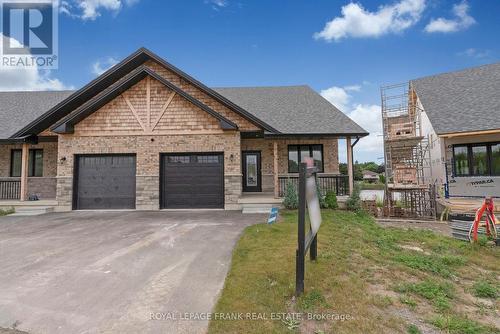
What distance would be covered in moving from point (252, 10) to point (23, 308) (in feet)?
81.0

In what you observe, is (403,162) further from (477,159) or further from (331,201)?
(331,201)

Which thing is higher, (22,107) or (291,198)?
(22,107)

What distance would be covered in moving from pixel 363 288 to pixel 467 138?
1438cm

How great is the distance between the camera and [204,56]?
28234 mm

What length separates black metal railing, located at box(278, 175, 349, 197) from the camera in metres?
12.6

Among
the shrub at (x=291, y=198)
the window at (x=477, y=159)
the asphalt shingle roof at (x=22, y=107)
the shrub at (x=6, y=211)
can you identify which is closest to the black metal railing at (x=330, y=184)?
the shrub at (x=291, y=198)

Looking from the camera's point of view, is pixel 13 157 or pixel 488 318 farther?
pixel 13 157

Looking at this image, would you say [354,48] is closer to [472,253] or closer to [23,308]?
[472,253]

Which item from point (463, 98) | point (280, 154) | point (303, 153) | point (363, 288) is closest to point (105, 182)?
point (280, 154)

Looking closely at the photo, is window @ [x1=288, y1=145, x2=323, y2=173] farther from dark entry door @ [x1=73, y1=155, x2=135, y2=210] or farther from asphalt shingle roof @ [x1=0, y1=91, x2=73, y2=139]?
asphalt shingle roof @ [x1=0, y1=91, x2=73, y2=139]

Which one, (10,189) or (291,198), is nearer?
(291,198)

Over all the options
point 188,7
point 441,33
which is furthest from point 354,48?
point 188,7

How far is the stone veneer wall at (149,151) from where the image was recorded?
38.2 feet

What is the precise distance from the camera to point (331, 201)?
11.5 m
